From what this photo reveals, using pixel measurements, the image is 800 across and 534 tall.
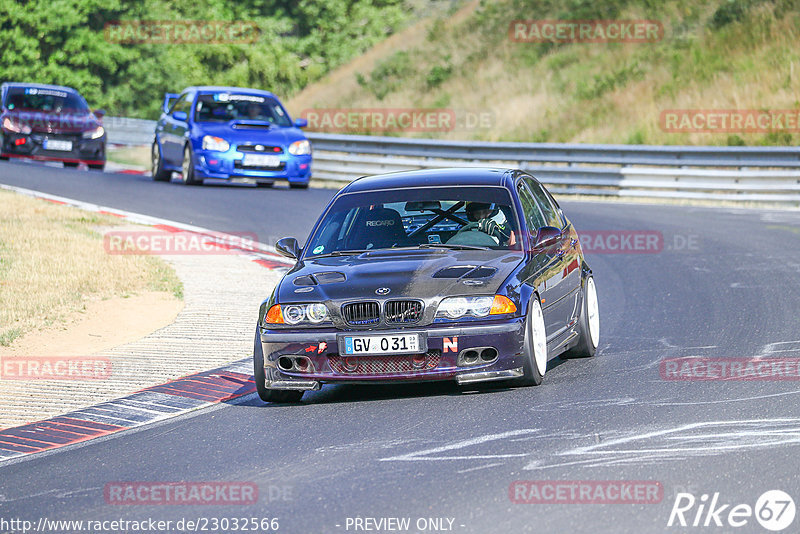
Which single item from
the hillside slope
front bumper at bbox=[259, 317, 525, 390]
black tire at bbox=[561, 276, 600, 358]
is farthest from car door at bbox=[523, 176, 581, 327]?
the hillside slope

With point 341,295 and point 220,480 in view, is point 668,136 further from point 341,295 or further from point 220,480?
point 220,480

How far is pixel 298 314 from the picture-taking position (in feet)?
27.4

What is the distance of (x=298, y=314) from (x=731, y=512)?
359cm

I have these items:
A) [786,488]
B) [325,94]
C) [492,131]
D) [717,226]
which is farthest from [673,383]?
[325,94]

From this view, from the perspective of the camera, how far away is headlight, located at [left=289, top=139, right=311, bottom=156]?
22750mm

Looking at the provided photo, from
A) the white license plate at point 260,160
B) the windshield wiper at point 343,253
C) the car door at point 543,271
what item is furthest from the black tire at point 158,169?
the windshield wiper at point 343,253

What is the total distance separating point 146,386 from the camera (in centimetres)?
919

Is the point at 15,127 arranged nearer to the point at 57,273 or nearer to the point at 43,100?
the point at 43,100

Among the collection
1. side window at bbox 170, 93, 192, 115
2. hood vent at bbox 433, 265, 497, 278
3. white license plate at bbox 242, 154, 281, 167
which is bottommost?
white license plate at bbox 242, 154, 281, 167

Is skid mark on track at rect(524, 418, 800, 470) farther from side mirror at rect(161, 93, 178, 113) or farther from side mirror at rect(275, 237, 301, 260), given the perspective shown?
side mirror at rect(161, 93, 178, 113)

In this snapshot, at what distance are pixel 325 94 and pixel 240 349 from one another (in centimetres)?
3731

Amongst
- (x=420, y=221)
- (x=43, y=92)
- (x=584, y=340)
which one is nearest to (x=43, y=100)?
(x=43, y=92)

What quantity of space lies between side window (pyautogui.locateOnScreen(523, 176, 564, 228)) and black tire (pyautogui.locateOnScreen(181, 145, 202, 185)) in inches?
527

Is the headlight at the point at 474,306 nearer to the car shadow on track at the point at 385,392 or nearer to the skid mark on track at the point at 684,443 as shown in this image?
the car shadow on track at the point at 385,392
